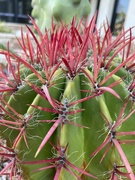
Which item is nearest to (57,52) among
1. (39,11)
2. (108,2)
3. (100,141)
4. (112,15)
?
(100,141)

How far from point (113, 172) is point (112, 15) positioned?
5521mm

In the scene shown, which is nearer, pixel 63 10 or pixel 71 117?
pixel 71 117

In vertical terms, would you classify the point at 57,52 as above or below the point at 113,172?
above

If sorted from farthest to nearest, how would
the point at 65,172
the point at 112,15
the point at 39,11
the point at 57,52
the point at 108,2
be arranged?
1. the point at 112,15
2. the point at 108,2
3. the point at 39,11
4. the point at 57,52
5. the point at 65,172

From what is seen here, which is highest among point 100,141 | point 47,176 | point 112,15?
point 112,15

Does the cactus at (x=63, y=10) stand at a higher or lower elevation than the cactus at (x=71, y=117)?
higher

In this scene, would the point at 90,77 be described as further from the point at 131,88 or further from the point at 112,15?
the point at 112,15

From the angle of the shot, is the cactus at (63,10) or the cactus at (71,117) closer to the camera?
the cactus at (71,117)

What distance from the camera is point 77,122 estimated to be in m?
0.56

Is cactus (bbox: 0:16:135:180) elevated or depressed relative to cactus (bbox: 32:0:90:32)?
depressed

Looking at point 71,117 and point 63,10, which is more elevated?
point 63,10

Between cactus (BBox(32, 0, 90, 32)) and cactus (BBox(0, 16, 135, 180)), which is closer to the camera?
cactus (BBox(0, 16, 135, 180))

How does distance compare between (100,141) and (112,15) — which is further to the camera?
(112,15)

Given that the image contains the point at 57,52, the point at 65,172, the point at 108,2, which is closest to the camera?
the point at 65,172
